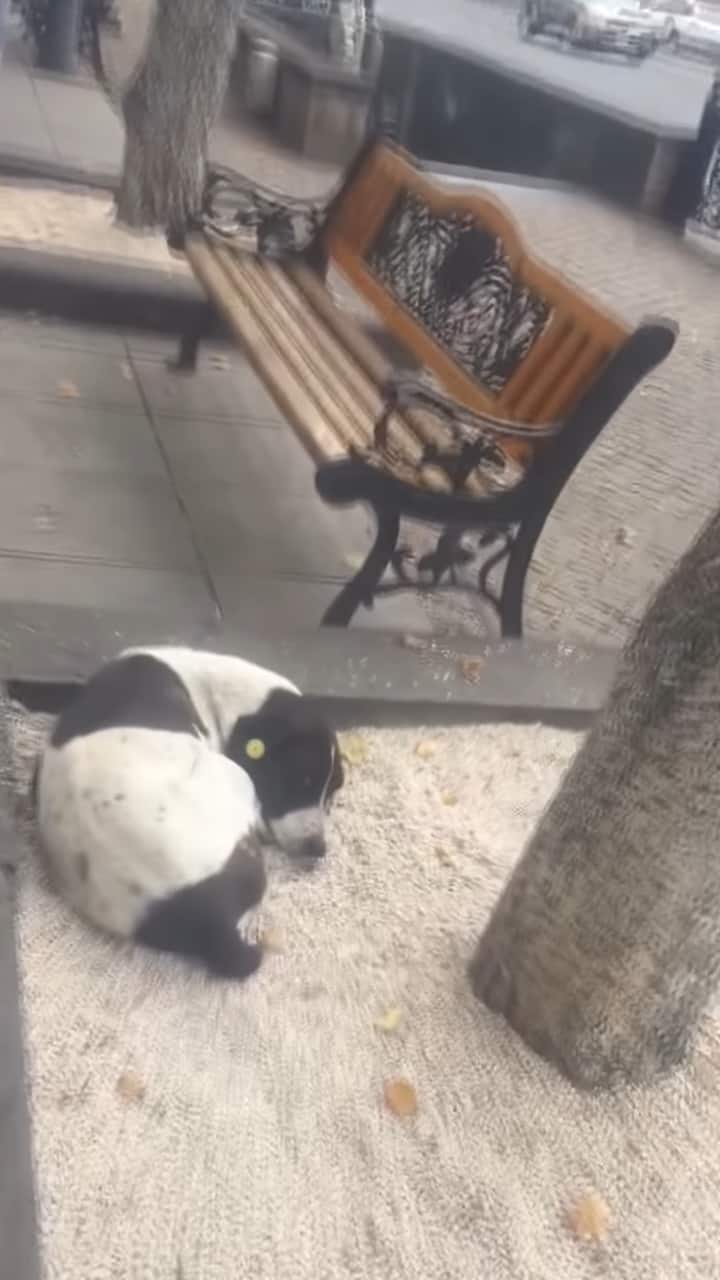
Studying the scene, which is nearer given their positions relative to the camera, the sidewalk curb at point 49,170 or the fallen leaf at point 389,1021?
the fallen leaf at point 389,1021

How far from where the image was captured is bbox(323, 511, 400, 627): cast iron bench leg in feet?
12.3

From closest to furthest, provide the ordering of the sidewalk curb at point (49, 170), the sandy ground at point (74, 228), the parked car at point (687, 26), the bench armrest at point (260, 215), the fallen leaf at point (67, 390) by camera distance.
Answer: the fallen leaf at point (67, 390) → the parked car at point (687, 26) → the bench armrest at point (260, 215) → the sandy ground at point (74, 228) → the sidewalk curb at point (49, 170)

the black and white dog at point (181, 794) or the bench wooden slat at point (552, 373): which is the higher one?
the bench wooden slat at point (552, 373)

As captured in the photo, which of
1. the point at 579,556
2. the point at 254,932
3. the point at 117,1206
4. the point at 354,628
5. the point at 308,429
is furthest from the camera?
the point at 579,556

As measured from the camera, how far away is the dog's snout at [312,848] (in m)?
2.93

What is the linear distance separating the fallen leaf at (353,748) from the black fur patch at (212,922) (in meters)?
0.67

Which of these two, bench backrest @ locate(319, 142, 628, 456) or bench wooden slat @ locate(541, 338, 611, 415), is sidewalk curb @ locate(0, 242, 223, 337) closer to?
bench backrest @ locate(319, 142, 628, 456)

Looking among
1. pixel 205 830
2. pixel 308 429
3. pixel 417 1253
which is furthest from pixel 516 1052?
pixel 308 429

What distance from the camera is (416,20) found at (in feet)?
19.4

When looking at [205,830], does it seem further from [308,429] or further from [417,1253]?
[308,429]

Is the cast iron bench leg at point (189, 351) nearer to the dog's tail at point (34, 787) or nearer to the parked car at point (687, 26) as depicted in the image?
the parked car at point (687, 26)

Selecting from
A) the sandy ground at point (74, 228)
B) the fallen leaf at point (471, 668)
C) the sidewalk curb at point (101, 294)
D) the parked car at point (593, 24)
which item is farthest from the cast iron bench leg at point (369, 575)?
the parked car at point (593, 24)

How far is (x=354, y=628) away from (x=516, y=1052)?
135cm

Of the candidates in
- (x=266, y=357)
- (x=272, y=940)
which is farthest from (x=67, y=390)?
(x=272, y=940)
